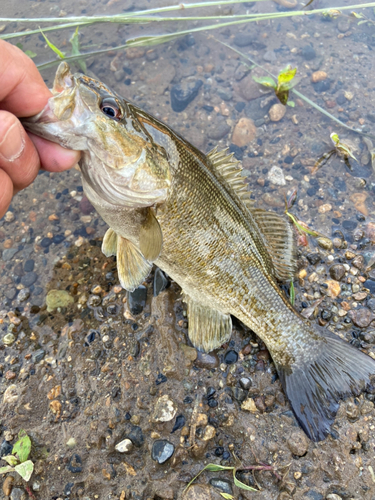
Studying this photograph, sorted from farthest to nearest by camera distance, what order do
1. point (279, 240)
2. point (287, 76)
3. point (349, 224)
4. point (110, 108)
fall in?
point (287, 76) → point (349, 224) → point (279, 240) → point (110, 108)

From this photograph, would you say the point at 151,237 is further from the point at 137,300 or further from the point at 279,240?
the point at 279,240

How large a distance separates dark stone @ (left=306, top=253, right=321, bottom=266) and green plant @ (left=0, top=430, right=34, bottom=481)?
297 cm

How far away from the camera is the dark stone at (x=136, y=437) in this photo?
8.63 feet

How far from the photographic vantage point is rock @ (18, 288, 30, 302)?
336cm

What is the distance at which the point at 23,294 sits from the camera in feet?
11.1

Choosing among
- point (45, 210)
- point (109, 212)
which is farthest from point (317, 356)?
point (45, 210)

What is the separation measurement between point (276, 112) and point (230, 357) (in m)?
3.16

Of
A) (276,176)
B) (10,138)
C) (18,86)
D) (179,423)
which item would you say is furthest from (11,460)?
(276,176)

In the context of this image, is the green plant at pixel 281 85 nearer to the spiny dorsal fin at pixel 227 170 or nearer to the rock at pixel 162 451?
the spiny dorsal fin at pixel 227 170

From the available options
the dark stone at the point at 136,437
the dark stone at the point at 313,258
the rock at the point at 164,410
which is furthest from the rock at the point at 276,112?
the dark stone at the point at 136,437

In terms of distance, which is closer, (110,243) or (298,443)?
(298,443)

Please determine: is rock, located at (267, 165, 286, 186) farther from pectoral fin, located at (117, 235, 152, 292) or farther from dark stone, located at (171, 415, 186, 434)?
dark stone, located at (171, 415, 186, 434)

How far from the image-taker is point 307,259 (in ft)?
11.1

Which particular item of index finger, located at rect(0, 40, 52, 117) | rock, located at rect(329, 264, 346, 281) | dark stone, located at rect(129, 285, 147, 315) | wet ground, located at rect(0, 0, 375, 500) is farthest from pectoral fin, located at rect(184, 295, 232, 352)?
index finger, located at rect(0, 40, 52, 117)
